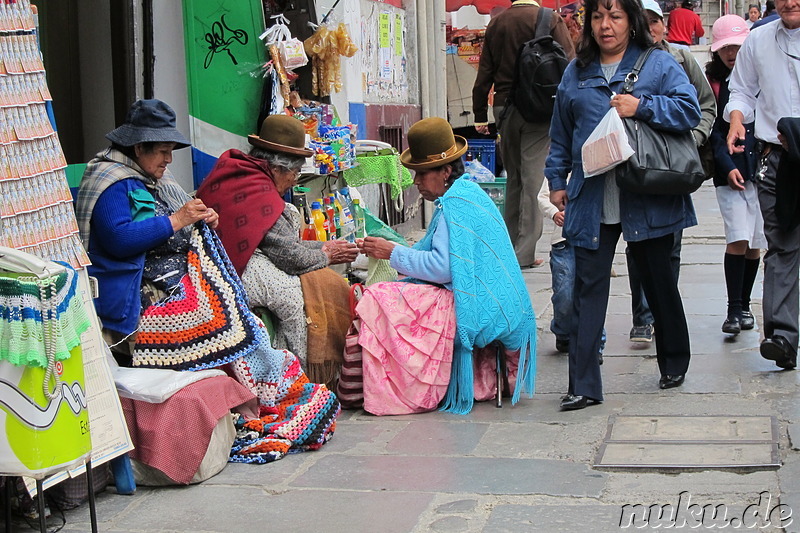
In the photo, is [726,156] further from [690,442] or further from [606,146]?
[690,442]

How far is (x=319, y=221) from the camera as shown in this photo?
696 centimetres

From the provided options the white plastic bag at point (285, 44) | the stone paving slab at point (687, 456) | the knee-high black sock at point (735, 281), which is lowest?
the stone paving slab at point (687, 456)

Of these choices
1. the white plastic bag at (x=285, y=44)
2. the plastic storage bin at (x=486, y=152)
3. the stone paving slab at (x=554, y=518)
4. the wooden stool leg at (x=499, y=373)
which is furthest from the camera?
the plastic storage bin at (x=486, y=152)

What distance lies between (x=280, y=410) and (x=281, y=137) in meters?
1.41

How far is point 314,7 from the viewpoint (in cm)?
691

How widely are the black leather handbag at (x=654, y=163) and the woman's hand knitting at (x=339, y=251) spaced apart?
1517 mm

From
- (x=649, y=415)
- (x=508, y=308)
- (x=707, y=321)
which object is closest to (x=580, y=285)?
(x=508, y=308)

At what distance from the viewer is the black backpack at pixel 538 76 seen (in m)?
8.30

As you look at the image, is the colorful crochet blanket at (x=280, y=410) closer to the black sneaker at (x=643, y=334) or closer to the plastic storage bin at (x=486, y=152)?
the black sneaker at (x=643, y=334)

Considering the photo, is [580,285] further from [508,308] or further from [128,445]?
[128,445]

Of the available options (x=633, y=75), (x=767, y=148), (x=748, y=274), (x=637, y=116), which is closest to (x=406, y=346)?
(x=637, y=116)

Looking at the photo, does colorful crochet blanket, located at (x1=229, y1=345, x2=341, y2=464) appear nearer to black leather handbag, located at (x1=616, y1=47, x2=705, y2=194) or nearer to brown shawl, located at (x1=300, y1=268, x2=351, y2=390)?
brown shawl, located at (x1=300, y1=268, x2=351, y2=390)

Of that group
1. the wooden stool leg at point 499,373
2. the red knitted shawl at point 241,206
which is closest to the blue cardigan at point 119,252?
the red knitted shawl at point 241,206

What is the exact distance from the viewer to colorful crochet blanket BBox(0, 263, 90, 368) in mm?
3217
